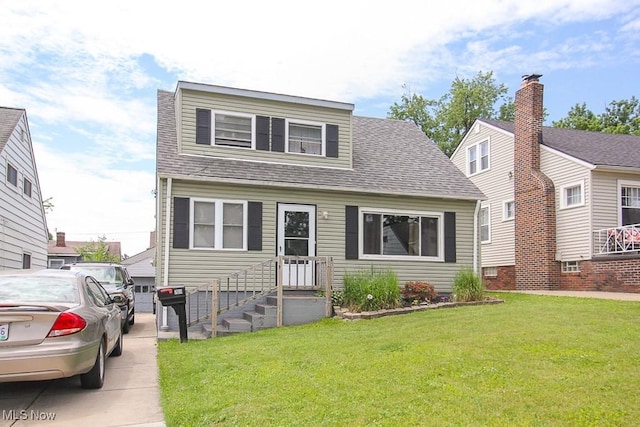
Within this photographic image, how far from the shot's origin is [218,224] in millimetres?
12445

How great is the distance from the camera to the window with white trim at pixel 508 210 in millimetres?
20259

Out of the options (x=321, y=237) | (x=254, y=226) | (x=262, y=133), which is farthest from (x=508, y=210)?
(x=254, y=226)

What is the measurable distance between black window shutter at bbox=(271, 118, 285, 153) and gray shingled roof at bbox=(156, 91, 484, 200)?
0.52 meters

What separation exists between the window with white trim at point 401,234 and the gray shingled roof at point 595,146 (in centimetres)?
650

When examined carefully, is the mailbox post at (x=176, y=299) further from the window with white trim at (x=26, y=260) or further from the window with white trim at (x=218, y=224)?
the window with white trim at (x=26, y=260)

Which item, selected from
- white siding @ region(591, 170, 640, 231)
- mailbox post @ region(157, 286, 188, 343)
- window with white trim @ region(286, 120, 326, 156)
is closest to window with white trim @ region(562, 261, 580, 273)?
white siding @ region(591, 170, 640, 231)

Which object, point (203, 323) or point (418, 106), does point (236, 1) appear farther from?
point (418, 106)

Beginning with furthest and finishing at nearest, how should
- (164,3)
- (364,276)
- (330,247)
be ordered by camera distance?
1. (330,247)
2. (364,276)
3. (164,3)

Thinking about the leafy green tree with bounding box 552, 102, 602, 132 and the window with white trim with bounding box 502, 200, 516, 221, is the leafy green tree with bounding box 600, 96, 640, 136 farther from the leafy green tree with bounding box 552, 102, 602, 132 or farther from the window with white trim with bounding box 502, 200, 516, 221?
the window with white trim with bounding box 502, 200, 516, 221

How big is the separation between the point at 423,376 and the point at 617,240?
13.7 m

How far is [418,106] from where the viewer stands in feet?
119

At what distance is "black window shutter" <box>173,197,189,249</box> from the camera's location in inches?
471

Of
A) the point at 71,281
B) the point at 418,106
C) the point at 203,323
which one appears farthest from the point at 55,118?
the point at 418,106

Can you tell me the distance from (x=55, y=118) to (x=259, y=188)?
29.4 ft
